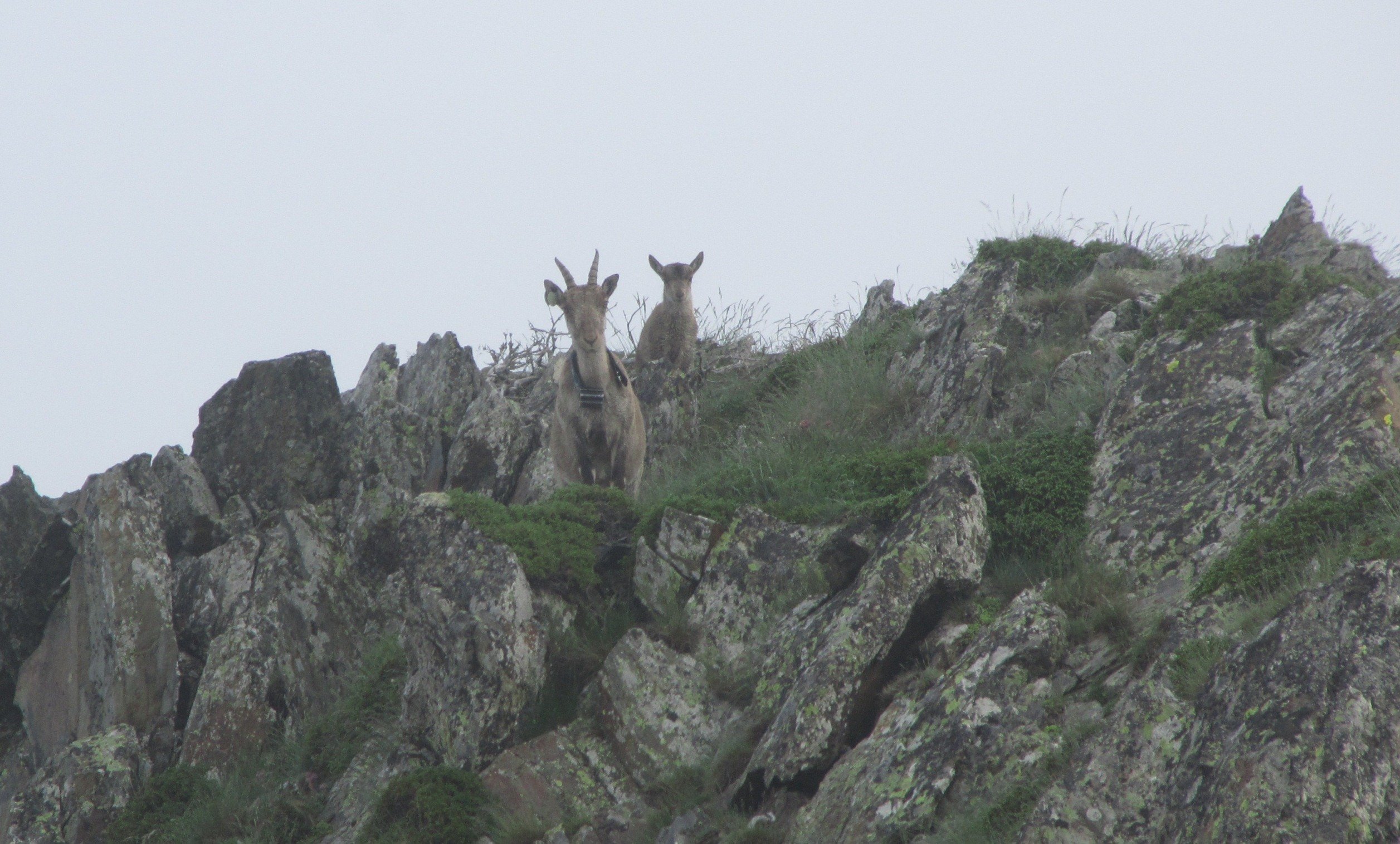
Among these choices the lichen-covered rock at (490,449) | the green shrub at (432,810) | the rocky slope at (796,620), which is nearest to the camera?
the rocky slope at (796,620)

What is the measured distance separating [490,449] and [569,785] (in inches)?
253

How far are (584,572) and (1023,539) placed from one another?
10.2 ft

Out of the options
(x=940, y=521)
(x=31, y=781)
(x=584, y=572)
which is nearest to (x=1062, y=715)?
(x=940, y=521)

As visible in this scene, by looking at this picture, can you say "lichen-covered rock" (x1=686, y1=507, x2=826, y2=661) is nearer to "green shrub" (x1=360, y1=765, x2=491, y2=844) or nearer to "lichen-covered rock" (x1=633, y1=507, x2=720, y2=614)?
"lichen-covered rock" (x1=633, y1=507, x2=720, y2=614)

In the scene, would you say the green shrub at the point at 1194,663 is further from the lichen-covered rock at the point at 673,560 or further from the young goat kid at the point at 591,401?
the young goat kid at the point at 591,401

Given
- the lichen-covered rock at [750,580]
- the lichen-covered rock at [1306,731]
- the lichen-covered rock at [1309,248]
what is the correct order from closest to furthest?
the lichen-covered rock at [1306,731], the lichen-covered rock at [750,580], the lichen-covered rock at [1309,248]

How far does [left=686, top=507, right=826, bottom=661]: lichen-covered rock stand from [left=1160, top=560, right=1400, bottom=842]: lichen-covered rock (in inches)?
127

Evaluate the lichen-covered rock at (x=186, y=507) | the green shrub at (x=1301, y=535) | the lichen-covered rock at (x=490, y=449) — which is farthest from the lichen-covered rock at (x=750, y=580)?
the lichen-covered rock at (x=186, y=507)

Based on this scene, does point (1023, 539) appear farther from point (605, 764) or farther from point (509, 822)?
point (509, 822)

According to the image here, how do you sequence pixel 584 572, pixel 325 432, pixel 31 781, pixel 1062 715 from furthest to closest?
1. pixel 325 432
2. pixel 31 781
3. pixel 584 572
4. pixel 1062 715

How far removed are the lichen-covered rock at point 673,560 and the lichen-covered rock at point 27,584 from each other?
20.0ft

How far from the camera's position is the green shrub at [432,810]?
656 cm

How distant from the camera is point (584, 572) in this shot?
8.09 meters

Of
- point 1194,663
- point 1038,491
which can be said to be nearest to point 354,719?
point 1038,491
